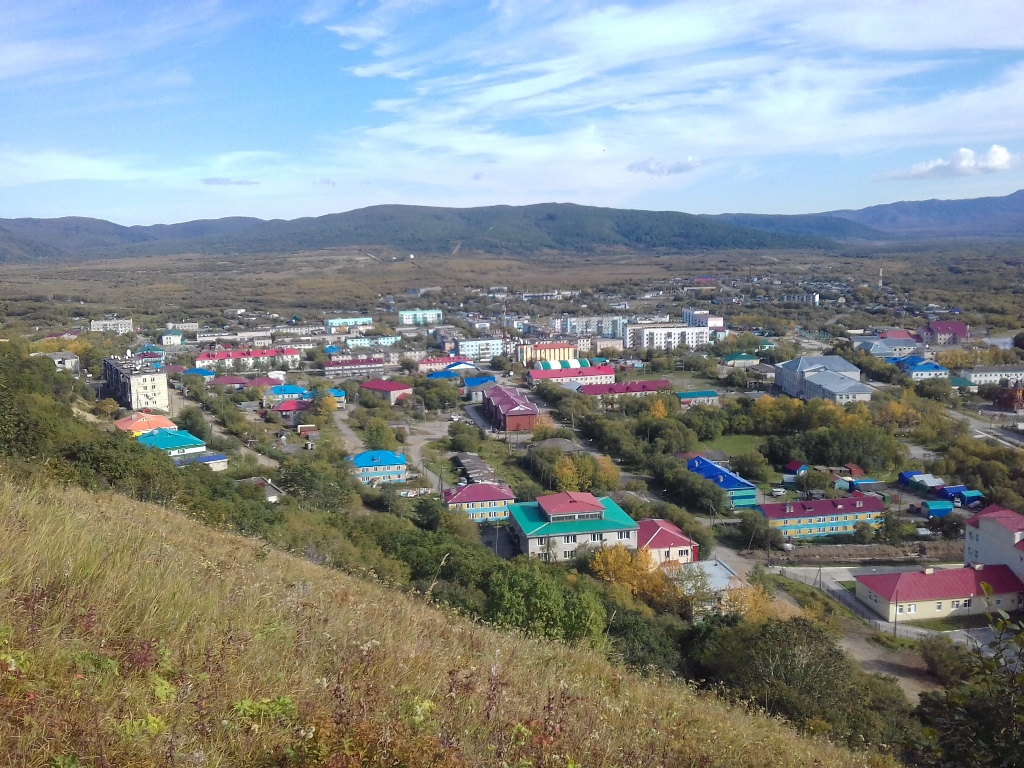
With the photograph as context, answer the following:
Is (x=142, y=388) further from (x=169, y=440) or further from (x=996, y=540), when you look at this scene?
(x=996, y=540)

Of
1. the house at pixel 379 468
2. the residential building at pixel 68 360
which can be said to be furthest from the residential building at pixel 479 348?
the house at pixel 379 468

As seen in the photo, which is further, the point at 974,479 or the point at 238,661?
the point at 974,479

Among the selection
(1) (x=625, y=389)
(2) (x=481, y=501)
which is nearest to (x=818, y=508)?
(2) (x=481, y=501)

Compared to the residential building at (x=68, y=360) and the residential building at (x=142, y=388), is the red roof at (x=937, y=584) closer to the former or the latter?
the residential building at (x=142, y=388)

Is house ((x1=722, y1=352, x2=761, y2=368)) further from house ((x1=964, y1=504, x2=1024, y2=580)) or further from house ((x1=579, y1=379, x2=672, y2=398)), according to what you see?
house ((x1=964, y1=504, x2=1024, y2=580))

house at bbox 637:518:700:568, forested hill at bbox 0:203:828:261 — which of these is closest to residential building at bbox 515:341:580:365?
house at bbox 637:518:700:568

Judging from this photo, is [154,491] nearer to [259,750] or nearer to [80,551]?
[80,551]

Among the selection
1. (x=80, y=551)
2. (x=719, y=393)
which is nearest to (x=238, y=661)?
(x=80, y=551)
